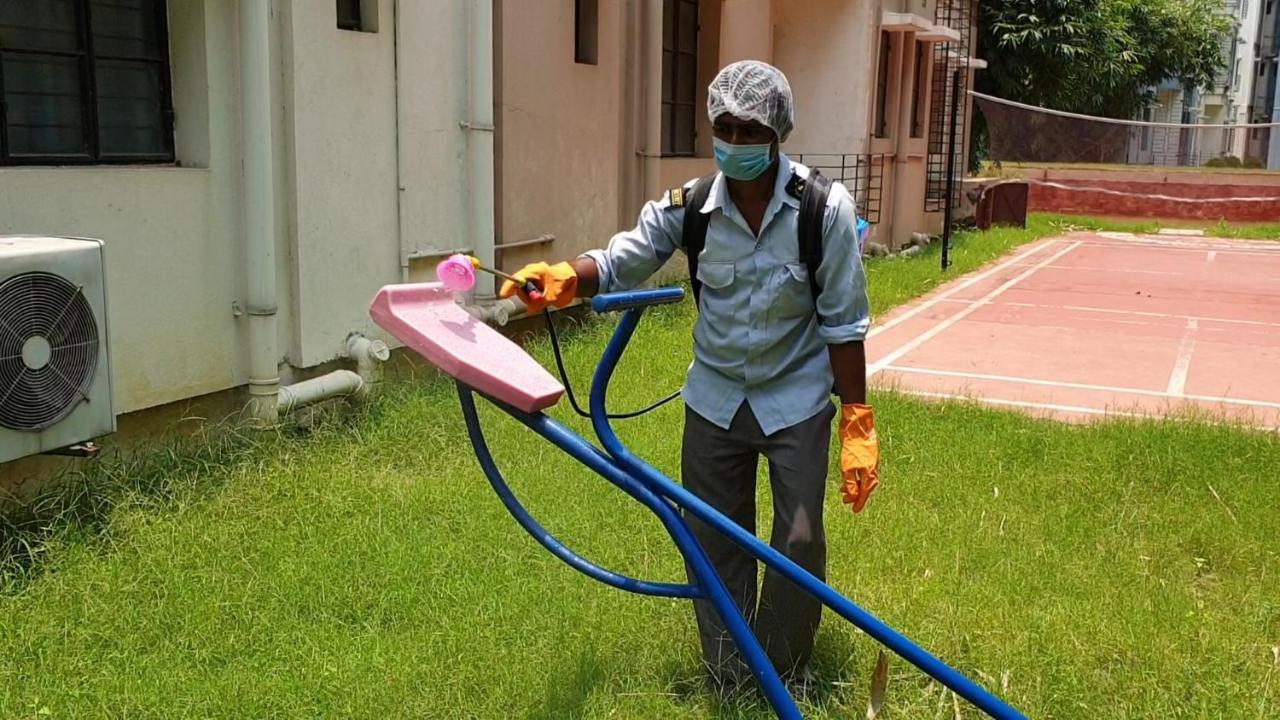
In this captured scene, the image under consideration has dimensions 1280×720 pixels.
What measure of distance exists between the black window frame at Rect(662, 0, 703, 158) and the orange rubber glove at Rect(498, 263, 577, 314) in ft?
26.2

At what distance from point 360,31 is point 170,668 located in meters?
3.81

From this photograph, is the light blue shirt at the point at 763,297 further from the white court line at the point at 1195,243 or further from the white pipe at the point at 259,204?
the white court line at the point at 1195,243

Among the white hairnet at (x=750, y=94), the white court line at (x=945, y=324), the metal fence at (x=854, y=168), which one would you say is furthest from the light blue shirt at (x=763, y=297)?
the metal fence at (x=854, y=168)

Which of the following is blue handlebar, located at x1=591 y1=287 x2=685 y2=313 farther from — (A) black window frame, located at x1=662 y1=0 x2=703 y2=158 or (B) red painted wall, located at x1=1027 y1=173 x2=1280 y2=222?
(B) red painted wall, located at x1=1027 y1=173 x2=1280 y2=222

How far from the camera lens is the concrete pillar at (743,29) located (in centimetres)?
1148

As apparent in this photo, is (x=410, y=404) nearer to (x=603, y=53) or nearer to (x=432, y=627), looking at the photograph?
(x=432, y=627)

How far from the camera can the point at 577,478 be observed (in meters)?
5.18

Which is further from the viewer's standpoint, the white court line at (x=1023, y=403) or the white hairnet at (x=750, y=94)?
the white court line at (x=1023, y=403)

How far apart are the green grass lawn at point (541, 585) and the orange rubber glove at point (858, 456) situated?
69 cm

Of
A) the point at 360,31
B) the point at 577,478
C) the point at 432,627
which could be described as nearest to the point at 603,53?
the point at 360,31

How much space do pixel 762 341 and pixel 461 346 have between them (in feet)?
2.89

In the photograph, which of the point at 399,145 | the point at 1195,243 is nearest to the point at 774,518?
the point at 399,145

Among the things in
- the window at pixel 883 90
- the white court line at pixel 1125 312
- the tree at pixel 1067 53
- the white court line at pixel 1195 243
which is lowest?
the white court line at pixel 1195 243

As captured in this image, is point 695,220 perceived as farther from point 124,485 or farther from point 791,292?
point 124,485
